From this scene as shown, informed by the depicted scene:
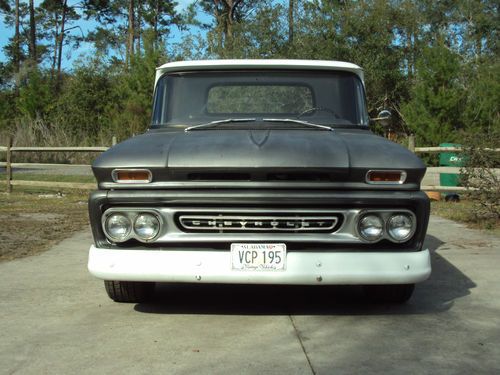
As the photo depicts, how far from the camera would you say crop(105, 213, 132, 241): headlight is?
14.9 feet

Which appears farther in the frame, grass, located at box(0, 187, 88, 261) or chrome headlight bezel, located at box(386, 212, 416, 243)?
grass, located at box(0, 187, 88, 261)

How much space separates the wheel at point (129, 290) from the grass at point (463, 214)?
19.0 feet

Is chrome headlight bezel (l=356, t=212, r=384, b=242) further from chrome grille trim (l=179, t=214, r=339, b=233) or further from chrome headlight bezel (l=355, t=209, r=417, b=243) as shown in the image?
chrome grille trim (l=179, t=214, r=339, b=233)

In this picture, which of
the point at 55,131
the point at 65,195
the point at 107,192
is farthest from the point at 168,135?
the point at 55,131

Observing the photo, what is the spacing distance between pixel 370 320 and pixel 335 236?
0.76m

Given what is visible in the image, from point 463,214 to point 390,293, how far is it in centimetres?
646

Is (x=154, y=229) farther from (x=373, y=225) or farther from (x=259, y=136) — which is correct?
(x=373, y=225)

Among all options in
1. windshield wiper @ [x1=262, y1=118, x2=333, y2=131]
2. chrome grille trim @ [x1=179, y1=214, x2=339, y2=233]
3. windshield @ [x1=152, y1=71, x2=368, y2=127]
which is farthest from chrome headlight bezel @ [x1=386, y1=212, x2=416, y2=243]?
windshield @ [x1=152, y1=71, x2=368, y2=127]

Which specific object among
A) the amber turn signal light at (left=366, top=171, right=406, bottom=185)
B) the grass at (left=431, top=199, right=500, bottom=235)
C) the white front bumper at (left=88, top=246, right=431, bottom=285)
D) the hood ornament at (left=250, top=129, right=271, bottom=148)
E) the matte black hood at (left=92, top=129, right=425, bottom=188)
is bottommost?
the grass at (left=431, top=199, right=500, bottom=235)

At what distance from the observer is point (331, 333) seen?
175 inches

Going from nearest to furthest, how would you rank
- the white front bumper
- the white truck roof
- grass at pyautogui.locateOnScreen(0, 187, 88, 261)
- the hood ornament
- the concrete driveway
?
the concrete driveway, the white front bumper, the hood ornament, the white truck roof, grass at pyautogui.locateOnScreen(0, 187, 88, 261)

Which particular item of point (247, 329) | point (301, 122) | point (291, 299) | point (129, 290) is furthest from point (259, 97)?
point (247, 329)

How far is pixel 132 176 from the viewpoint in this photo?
4512 mm

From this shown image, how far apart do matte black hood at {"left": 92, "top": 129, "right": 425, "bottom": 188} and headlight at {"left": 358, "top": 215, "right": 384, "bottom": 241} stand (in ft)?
0.91
